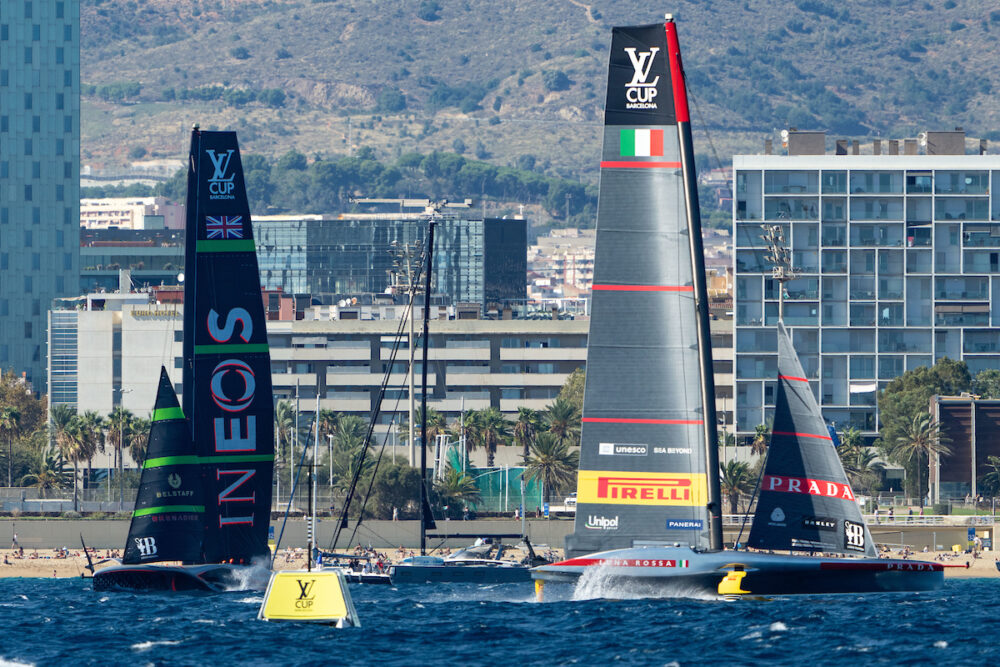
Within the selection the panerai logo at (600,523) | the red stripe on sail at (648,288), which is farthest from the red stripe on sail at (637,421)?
the red stripe on sail at (648,288)

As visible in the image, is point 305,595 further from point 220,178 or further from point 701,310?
point 220,178

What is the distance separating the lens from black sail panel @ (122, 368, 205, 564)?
67688 mm

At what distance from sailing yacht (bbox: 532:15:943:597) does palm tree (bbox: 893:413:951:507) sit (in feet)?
263

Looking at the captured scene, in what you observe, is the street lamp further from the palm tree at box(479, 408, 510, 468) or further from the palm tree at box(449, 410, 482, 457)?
the palm tree at box(479, 408, 510, 468)

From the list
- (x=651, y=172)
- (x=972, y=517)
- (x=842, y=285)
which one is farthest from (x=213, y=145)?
(x=842, y=285)

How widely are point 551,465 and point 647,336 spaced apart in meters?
73.6

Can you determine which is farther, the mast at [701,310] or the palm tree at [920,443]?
the palm tree at [920,443]

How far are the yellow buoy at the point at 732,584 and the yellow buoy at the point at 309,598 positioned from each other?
33.7 feet

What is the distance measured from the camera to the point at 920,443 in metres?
134

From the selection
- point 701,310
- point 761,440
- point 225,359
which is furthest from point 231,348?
point 761,440

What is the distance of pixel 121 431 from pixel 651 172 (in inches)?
3627

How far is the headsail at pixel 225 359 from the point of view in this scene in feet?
224

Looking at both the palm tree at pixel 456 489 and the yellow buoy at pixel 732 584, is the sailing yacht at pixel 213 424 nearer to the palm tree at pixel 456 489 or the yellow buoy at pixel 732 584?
the yellow buoy at pixel 732 584

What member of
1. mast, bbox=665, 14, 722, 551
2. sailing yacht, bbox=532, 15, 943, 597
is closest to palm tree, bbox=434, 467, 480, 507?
sailing yacht, bbox=532, 15, 943, 597
